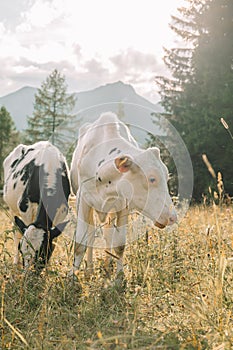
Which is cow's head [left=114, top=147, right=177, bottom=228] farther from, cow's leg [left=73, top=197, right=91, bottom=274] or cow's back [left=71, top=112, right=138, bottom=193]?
cow's leg [left=73, top=197, right=91, bottom=274]

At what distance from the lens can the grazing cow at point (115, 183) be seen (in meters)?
4.08

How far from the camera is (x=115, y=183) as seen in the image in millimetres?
4332

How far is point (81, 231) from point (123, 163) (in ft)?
3.64

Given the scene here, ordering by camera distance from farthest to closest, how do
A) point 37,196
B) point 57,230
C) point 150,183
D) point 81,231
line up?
point 37,196
point 81,231
point 57,230
point 150,183

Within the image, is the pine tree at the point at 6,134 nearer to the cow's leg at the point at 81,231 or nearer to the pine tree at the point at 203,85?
the pine tree at the point at 203,85

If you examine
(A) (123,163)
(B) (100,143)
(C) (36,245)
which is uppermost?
(B) (100,143)

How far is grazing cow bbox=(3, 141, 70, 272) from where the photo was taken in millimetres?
4039

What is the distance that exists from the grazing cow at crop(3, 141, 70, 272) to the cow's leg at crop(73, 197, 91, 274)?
264 millimetres

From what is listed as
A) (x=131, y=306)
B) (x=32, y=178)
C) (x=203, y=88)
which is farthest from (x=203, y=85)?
(x=131, y=306)

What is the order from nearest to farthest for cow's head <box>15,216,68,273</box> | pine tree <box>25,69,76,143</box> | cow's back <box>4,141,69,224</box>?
1. cow's head <box>15,216,68,273</box>
2. cow's back <box>4,141,69,224</box>
3. pine tree <box>25,69,76,143</box>

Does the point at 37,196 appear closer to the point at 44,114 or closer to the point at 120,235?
the point at 120,235

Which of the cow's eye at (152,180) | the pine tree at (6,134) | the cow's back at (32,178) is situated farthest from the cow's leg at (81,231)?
the pine tree at (6,134)

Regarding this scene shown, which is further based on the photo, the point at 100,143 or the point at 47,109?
the point at 47,109

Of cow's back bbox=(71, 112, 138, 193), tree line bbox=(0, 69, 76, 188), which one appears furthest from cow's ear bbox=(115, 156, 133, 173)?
tree line bbox=(0, 69, 76, 188)
